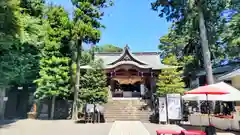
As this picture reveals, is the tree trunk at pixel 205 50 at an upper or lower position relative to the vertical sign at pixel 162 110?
upper

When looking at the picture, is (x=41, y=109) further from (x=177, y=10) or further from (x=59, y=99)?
(x=177, y=10)

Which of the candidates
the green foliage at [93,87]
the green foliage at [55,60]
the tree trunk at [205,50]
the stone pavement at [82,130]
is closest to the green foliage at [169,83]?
the tree trunk at [205,50]

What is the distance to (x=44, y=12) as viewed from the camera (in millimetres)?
15859

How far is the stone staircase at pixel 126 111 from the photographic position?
1316 centimetres

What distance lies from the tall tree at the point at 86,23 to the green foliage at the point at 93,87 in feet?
1.79

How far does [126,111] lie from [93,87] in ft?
10.6

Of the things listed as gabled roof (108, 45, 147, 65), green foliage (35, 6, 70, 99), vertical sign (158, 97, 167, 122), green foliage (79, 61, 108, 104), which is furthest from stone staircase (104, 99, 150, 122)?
gabled roof (108, 45, 147, 65)

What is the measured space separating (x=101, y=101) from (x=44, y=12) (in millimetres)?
9470

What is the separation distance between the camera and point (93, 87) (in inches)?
545

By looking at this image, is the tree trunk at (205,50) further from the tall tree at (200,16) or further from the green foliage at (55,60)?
the green foliage at (55,60)

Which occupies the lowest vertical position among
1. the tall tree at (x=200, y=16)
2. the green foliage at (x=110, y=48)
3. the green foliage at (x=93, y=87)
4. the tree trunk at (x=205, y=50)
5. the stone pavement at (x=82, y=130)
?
the stone pavement at (x=82, y=130)

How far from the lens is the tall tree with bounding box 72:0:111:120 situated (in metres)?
13.6

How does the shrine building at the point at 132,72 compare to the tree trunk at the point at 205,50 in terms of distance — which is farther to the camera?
the shrine building at the point at 132,72

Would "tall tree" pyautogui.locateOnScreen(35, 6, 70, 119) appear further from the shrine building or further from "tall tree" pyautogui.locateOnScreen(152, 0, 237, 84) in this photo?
"tall tree" pyautogui.locateOnScreen(152, 0, 237, 84)
